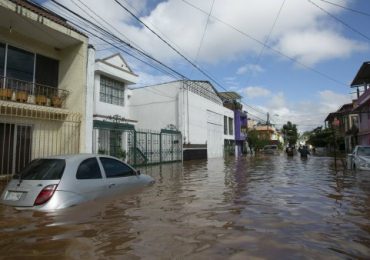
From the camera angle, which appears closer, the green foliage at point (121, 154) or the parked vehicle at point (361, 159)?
the parked vehicle at point (361, 159)

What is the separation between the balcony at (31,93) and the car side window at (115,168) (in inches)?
258

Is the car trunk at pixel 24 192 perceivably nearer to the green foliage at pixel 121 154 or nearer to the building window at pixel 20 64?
the building window at pixel 20 64

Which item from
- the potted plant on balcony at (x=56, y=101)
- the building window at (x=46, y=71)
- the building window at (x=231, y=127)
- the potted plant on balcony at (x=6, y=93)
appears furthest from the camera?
the building window at (x=231, y=127)

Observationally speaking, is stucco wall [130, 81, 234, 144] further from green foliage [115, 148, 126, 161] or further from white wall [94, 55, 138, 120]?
green foliage [115, 148, 126, 161]

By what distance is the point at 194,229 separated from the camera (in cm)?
586

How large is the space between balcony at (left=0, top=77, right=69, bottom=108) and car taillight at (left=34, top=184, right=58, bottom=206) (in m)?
7.39

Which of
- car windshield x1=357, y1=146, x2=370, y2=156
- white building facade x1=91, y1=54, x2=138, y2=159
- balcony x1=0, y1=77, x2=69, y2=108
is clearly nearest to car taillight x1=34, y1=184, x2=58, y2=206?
balcony x1=0, y1=77, x2=69, y2=108

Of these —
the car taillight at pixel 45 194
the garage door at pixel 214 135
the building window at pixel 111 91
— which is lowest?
the car taillight at pixel 45 194

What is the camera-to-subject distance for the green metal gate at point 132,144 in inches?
777

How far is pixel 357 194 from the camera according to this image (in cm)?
983

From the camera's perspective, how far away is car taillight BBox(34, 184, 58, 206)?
6.41 metres

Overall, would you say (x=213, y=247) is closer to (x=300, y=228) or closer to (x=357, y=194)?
(x=300, y=228)

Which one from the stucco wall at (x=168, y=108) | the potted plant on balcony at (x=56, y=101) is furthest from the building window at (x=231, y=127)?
the potted plant on balcony at (x=56, y=101)

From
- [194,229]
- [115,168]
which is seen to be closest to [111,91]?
[115,168]
